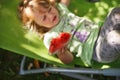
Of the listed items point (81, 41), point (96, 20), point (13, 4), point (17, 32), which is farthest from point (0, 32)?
point (96, 20)

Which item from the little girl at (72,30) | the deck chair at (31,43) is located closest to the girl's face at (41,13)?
the little girl at (72,30)

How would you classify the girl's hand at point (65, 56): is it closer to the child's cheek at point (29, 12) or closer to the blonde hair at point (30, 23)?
the blonde hair at point (30, 23)

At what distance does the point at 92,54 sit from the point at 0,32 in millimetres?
776

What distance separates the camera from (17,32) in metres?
2.56

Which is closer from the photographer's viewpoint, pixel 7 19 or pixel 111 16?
pixel 111 16

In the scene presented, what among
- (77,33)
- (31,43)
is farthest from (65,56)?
(31,43)

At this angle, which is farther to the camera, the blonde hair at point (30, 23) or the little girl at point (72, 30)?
the blonde hair at point (30, 23)

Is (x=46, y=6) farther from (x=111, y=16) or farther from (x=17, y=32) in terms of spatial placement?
(x=111, y=16)

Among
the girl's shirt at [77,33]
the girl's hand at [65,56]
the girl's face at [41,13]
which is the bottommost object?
the girl's hand at [65,56]

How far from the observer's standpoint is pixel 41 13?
7.87 feet

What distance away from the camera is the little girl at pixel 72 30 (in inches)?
88.6

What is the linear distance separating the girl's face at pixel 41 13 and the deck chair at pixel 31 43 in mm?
193

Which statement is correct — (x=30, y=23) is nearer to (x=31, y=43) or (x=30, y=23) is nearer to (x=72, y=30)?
(x=31, y=43)

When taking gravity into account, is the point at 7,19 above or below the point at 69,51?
above
